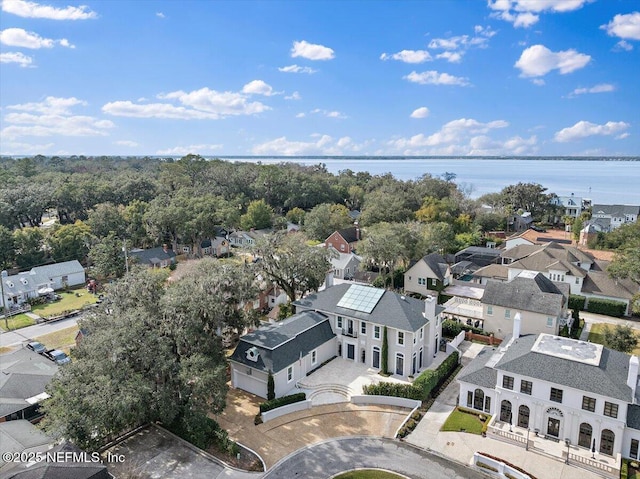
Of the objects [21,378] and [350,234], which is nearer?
[21,378]

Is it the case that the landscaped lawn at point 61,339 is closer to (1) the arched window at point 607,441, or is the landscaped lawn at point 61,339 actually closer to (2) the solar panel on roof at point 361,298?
(2) the solar panel on roof at point 361,298

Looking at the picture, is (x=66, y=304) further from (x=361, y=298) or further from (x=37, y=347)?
(x=361, y=298)

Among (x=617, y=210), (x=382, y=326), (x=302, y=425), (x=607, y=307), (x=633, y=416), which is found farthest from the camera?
(x=617, y=210)

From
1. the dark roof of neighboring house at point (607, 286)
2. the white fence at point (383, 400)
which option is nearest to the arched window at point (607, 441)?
the white fence at point (383, 400)

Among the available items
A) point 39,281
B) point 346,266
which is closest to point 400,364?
point 346,266

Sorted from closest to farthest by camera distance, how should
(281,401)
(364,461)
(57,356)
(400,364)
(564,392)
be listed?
(364,461) < (564,392) < (281,401) < (400,364) < (57,356)

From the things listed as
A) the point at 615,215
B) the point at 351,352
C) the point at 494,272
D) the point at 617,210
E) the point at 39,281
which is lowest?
the point at 351,352
